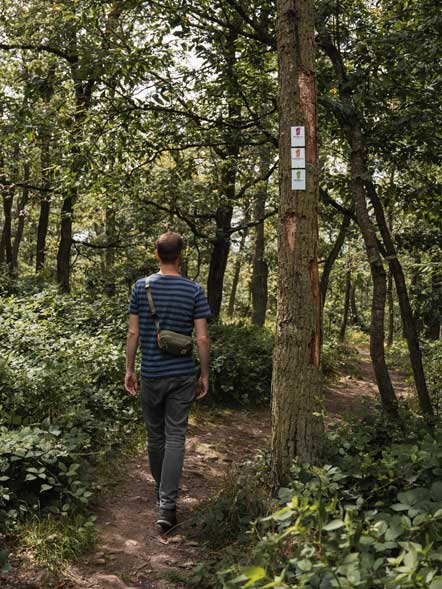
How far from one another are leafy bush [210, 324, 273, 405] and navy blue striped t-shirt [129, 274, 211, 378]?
4.14 m

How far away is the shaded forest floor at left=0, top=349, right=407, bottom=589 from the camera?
3490 mm

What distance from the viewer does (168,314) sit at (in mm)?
4406

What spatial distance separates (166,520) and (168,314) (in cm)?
163

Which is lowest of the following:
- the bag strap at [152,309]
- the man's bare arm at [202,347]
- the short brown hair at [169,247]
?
the man's bare arm at [202,347]

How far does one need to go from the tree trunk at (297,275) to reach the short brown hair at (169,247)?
0.93 metres

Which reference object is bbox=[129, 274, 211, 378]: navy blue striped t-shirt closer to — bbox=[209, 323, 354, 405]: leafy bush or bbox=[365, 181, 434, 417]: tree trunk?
bbox=[365, 181, 434, 417]: tree trunk

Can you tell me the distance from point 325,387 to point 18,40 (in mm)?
10427

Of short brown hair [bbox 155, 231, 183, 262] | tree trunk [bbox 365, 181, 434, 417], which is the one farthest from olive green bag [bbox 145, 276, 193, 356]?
tree trunk [bbox 365, 181, 434, 417]

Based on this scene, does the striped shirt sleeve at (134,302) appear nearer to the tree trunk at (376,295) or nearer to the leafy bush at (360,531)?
the leafy bush at (360,531)

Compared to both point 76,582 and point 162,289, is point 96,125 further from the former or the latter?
point 76,582

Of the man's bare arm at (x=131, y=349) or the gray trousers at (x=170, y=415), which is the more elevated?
the man's bare arm at (x=131, y=349)

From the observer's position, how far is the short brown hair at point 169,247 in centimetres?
445

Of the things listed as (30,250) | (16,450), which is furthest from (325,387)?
(30,250)

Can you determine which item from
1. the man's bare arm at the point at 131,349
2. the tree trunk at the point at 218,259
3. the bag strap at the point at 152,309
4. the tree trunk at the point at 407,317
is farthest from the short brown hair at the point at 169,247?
the tree trunk at the point at 218,259
